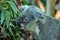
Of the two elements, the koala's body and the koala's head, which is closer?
the koala's head

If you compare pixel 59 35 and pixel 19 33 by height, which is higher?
pixel 19 33

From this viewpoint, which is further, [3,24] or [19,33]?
[19,33]

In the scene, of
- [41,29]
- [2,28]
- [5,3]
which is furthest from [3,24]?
[41,29]

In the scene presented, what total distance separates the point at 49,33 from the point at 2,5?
3.05ft

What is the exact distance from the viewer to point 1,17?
1.13 metres

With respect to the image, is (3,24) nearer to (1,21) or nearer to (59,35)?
(1,21)

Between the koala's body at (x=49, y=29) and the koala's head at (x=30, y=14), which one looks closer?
the koala's head at (x=30, y=14)

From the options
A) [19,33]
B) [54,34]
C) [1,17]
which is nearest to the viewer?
[1,17]

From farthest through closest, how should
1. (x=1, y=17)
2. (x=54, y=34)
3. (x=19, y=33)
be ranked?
(x=54, y=34)
(x=19, y=33)
(x=1, y=17)

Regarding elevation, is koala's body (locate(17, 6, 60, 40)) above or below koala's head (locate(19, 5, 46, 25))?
below

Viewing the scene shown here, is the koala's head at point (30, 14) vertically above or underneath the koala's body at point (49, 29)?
above

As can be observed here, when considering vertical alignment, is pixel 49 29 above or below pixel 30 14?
below

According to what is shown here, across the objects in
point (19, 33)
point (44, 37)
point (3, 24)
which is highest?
point (3, 24)

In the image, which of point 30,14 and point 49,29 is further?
point 49,29
